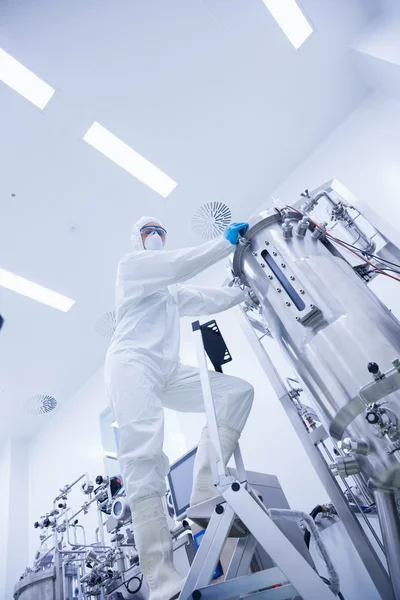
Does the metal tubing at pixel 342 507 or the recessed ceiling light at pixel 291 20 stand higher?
the recessed ceiling light at pixel 291 20

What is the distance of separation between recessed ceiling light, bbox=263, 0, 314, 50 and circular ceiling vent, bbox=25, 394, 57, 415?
15.2ft

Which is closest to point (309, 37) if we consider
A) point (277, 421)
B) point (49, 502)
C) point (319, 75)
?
point (319, 75)

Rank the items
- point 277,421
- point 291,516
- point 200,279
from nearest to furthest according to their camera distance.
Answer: point 291,516, point 277,421, point 200,279

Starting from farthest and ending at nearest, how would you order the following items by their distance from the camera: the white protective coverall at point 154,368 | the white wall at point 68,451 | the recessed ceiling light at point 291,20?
1. the white wall at point 68,451
2. the recessed ceiling light at point 291,20
3. the white protective coverall at point 154,368

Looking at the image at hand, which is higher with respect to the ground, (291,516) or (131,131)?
(131,131)

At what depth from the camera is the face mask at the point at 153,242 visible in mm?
2193

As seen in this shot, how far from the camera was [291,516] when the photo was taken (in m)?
1.47

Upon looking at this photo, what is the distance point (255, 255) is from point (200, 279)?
8.24 ft

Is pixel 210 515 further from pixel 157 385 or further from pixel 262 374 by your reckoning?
pixel 262 374

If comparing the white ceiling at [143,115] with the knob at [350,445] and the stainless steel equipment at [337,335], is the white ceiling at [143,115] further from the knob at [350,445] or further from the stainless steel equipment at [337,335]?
the knob at [350,445]

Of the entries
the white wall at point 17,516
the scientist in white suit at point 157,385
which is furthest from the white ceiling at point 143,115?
the white wall at point 17,516

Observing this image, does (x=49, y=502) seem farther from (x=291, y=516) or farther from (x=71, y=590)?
(x=291, y=516)

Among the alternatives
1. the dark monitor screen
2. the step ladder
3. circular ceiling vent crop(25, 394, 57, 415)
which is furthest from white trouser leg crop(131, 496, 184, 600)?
circular ceiling vent crop(25, 394, 57, 415)

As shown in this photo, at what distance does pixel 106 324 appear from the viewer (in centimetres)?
448
